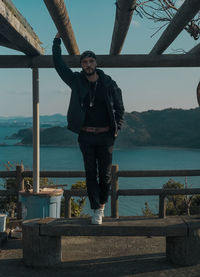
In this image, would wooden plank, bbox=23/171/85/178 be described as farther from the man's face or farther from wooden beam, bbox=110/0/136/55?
the man's face

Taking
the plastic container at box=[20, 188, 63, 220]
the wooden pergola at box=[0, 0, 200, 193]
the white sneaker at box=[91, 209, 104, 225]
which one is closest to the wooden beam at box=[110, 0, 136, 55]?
the wooden pergola at box=[0, 0, 200, 193]

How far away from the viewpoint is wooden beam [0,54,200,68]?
169 inches

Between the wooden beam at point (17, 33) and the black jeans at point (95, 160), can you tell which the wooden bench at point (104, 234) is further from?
the wooden beam at point (17, 33)

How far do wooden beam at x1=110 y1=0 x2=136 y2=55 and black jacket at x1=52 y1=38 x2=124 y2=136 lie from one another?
47 cm

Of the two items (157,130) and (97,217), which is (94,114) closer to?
(97,217)

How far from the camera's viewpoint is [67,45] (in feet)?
13.1

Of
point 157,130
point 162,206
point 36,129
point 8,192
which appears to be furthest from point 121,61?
point 157,130

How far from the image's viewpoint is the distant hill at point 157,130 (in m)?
111

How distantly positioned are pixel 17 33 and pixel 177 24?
1.54m

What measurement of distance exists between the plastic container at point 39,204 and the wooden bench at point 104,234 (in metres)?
1.09

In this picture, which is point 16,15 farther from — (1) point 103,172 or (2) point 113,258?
(2) point 113,258

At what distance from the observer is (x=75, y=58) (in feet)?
14.2

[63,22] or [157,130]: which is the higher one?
[157,130]

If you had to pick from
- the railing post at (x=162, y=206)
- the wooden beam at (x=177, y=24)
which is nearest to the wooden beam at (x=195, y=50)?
the wooden beam at (x=177, y=24)
